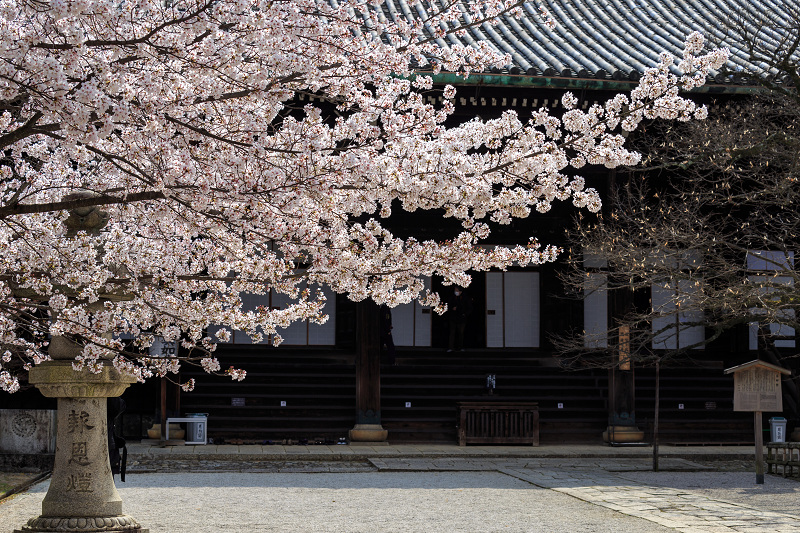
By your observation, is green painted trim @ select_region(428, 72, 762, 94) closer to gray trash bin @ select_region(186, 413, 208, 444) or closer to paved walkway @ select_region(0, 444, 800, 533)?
paved walkway @ select_region(0, 444, 800, 533)

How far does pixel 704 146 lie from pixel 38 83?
441 inches

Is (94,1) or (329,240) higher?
(94,1)

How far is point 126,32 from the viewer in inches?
209

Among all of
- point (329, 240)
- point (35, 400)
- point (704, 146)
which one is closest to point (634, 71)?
point (704, 146)

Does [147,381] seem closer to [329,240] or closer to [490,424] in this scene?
[490,424]

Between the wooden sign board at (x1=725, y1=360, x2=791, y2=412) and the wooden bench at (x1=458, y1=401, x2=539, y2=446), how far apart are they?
4.69 m

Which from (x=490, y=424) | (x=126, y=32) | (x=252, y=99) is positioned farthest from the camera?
(x=490, y=424)

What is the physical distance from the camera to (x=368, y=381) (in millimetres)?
16875

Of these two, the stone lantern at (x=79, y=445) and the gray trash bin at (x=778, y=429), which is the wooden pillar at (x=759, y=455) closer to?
the gray trash bin at (x=778, y=429)

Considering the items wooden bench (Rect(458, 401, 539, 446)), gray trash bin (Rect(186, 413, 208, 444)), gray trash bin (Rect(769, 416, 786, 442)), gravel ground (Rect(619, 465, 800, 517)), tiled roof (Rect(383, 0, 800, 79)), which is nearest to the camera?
gravel ground (Rect(619, 465, 800, 517))

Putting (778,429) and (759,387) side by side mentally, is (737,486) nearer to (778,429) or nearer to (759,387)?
(759,387)

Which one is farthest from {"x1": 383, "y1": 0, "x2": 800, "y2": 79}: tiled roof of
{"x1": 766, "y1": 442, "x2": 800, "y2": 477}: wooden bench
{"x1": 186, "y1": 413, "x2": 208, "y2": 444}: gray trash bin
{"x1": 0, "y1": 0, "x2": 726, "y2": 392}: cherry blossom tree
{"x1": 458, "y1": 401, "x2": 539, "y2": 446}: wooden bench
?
{"x1": 0, "y1": 0, "x2": 726, "y2": 392}: cherry blossom tree

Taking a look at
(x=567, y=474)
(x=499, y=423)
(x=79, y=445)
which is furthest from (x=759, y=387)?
(x=79, y=445)

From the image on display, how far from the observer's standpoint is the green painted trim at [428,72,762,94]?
50.3 feet
